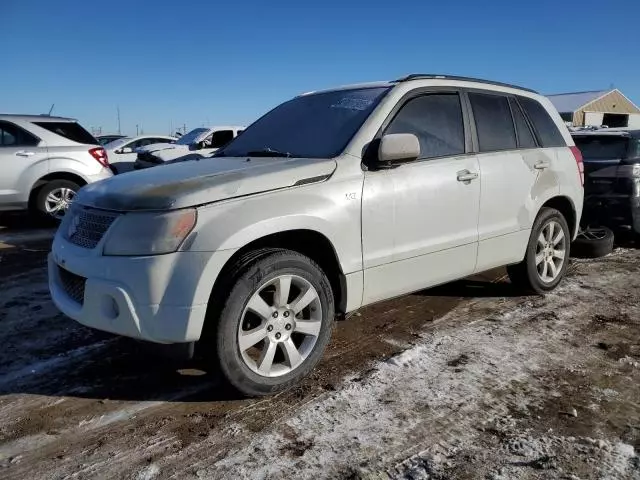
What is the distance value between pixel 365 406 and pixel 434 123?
2.11 m

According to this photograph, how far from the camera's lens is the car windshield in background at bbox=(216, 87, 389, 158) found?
3639 mm

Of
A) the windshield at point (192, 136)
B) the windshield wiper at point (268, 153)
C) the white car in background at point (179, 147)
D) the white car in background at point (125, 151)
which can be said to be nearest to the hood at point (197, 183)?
the windshield wiper at point (268, 153)

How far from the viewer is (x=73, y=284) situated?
3084mm

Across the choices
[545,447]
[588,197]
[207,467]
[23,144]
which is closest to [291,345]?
[207,467]

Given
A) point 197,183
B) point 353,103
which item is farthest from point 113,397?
point 353,103

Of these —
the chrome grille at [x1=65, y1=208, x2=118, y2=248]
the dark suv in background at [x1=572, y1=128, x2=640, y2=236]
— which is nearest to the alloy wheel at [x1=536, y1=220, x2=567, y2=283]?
the dark suv in background at [x1=572, y1=128, x2=640, y2=236]

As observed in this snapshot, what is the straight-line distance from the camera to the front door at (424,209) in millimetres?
3428

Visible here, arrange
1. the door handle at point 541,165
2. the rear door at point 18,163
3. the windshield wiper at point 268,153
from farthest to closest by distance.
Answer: the rear door at point 18,163 < the door handle at point 541,165 < the windshield wiper at point 268,153

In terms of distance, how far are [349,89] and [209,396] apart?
2503 millimetres

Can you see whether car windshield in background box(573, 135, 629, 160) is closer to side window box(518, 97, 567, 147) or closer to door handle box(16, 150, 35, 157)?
A: side window box(518, 97, 567, 147)

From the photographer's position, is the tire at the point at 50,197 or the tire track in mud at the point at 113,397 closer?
the tire track in mud at the point at 113,397

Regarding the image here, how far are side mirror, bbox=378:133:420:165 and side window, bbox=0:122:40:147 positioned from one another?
7204 mm

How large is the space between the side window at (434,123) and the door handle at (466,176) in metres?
0.17

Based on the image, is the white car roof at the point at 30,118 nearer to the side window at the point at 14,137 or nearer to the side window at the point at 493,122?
the side window at the point at 14,137
